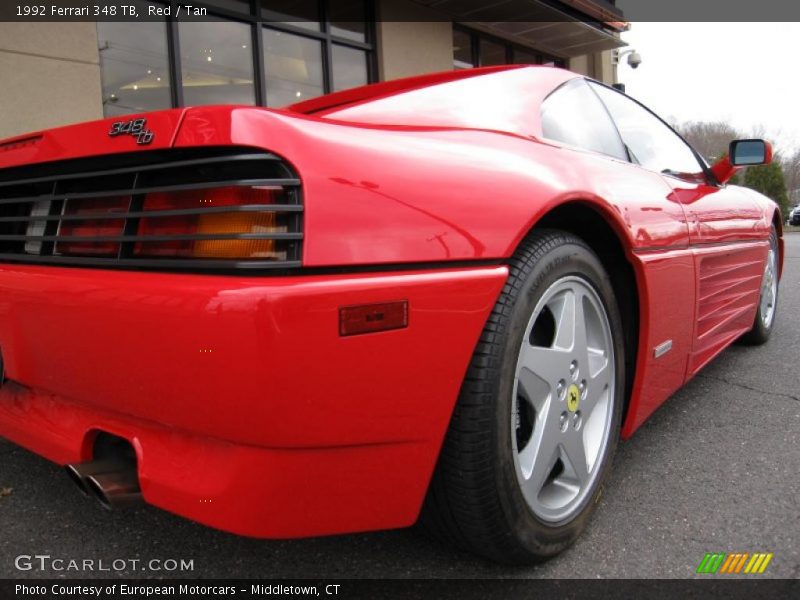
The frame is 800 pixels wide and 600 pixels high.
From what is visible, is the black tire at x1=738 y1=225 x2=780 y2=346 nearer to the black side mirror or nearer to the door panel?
the door panel

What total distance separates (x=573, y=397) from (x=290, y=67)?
632cm

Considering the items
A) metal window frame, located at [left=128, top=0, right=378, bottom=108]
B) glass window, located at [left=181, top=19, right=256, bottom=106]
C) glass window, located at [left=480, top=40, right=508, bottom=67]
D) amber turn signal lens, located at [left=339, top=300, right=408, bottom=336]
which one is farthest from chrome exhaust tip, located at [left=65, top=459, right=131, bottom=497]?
glass window, located at [left=480, top=40, right=508, bottom=67]

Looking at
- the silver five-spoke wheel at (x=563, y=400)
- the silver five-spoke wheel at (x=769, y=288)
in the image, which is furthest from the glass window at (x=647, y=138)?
the silver five-spoke wheel at (x=769, y=288)

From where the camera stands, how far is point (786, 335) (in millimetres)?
4258

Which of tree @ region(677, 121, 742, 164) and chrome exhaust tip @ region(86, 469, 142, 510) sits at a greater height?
tree @ region(677, 121, 742, 164)

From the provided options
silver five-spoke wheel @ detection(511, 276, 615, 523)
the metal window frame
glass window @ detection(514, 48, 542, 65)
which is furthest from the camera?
glass window @ detection(514, 48, 542, 65)

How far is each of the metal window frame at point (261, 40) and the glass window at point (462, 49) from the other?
177cm

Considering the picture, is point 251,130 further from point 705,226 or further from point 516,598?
point 705,226

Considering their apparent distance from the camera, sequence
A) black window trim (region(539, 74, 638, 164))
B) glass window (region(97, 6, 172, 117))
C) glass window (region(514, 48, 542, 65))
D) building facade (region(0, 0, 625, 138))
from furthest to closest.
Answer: glass window (region(514, 48, 542, 65)) → glass window (region(97, 6, 172, 117)) → building facade (region(0, 0, 625, 138)) → black window trim (region(539, 74, 638, 164))

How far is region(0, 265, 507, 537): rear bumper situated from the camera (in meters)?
1.11

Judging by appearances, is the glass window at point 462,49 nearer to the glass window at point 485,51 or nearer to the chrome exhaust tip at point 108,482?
the glass window at point 485,51


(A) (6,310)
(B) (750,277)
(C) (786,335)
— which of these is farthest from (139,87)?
(C) (786,335)

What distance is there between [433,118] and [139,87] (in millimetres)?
4997

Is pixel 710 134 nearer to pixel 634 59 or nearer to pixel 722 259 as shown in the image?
pixel 634 59
